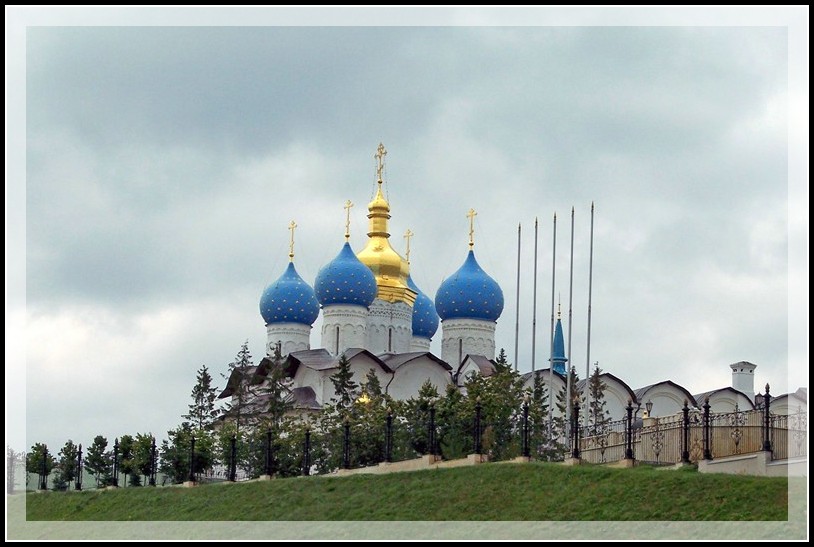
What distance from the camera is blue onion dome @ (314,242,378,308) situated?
50656mm

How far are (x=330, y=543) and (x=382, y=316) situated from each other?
1257 inches

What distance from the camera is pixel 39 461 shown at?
40125 millimetres

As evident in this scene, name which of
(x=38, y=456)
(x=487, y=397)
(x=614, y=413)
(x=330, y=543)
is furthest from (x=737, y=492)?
(x=614, y=413)

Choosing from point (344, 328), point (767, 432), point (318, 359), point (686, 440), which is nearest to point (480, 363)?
point (344, 328)

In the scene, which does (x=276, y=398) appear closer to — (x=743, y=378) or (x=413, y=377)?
(x=413, y=377)

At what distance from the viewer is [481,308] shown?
52531mm

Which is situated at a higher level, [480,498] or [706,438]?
[706,438]

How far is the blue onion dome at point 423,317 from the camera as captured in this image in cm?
5522

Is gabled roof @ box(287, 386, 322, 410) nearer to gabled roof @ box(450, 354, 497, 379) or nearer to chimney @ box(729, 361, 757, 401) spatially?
gabled roof @ box(450, 354, 497, 379)

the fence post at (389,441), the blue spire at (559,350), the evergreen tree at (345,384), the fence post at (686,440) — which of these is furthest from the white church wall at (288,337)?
the fence post at (686,440)

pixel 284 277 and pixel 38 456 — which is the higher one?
pixel 284 277

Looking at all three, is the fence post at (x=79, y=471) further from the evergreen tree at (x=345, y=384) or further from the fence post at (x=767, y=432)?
the fence post at (x=767, y=432)

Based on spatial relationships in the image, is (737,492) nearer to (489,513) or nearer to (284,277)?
(489,513)

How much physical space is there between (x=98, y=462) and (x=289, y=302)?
14.5 metres
